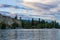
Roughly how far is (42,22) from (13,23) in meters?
13.2

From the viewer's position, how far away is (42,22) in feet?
356

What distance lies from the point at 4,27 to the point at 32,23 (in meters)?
15.0

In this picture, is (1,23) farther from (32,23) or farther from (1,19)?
(32,23)

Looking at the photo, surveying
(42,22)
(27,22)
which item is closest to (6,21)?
(27,22)

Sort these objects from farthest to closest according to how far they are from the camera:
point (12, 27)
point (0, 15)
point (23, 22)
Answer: point (12, 27) → point (23, 22) → point (0, 15)

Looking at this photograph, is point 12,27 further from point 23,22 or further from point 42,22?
point 42,22

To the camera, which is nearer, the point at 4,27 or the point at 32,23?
the point at 32,23

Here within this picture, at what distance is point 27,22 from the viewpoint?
111 m

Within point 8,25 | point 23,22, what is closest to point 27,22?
point 23,22

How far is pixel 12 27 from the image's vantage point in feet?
398

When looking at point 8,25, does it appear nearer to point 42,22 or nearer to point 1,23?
point 1,23

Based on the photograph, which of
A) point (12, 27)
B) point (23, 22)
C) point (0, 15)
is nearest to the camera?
point (0, 15)

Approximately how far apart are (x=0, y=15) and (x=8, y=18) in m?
7.06

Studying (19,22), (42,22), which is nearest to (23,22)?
(19,22)
